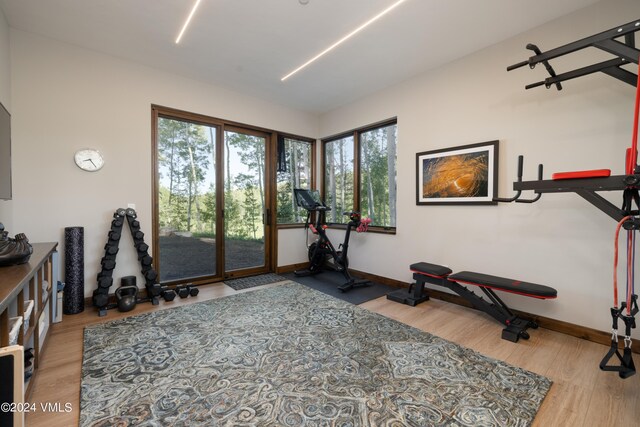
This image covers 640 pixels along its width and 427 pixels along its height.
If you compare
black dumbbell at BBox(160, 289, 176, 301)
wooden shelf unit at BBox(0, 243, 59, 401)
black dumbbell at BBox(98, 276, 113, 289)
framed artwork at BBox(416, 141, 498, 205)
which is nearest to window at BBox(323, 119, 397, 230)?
framed artwork at BBox(416, 141, 498, 205)

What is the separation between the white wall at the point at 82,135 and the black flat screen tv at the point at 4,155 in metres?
0.76

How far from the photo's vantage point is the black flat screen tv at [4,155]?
233 cm

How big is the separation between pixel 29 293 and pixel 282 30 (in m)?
3.35

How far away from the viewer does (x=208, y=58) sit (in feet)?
12.1

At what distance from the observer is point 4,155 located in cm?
242

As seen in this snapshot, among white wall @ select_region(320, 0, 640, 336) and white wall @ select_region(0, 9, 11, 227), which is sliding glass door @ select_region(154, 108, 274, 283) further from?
white wall @ select_region(320, 0, 640, 336)

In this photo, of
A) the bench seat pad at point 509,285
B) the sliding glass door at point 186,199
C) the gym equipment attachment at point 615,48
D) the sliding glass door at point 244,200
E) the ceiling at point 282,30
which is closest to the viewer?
the gym equipment attachment at point 615,48

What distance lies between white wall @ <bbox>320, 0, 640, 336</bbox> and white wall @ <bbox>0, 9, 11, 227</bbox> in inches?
187

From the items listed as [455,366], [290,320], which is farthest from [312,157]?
[455,366]

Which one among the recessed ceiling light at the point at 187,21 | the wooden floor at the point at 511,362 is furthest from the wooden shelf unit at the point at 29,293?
the recessed ceiling light at the point at 187,21

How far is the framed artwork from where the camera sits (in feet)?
11.0

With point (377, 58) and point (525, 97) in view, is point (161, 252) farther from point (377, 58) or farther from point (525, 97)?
point (525, 97)

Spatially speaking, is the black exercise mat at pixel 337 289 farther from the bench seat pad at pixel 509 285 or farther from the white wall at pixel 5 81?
the white wall at pixel 5 81

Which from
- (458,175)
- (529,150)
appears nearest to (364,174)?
(458,175)
